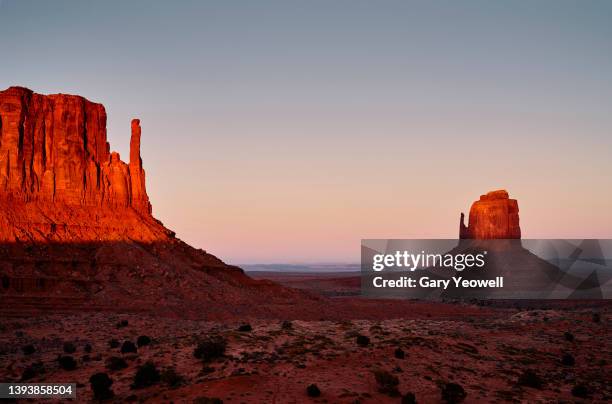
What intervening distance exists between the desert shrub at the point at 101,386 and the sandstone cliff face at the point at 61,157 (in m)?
54.7

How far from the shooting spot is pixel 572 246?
491ft

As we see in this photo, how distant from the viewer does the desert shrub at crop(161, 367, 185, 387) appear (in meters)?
23.4

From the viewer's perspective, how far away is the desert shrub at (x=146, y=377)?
925 inches

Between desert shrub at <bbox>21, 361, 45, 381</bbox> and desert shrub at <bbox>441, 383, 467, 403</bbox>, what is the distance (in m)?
19.4

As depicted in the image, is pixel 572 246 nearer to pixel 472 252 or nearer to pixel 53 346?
pixel 472 252

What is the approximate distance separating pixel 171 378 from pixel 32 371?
833cm

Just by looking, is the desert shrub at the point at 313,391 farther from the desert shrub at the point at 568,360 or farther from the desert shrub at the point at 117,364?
the desert shrub at the point at 568,360

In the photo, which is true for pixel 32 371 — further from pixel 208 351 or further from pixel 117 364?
pixel 208 351

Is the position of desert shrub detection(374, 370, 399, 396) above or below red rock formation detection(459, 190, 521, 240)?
below

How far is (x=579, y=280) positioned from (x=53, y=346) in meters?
112

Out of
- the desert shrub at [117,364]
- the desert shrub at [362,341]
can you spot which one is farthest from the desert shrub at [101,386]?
the desert shrub at [362,341]

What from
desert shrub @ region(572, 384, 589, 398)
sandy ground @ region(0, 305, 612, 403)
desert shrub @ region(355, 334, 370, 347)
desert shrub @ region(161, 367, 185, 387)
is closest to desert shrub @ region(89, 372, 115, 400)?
A: sandy ground @ region(0, 305, 612, 403)

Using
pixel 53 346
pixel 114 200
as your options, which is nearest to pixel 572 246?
pixel 114 200

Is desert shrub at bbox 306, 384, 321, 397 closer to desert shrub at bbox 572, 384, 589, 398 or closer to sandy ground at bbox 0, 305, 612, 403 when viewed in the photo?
sandy ground at bbox 0, 305, 612, 403
